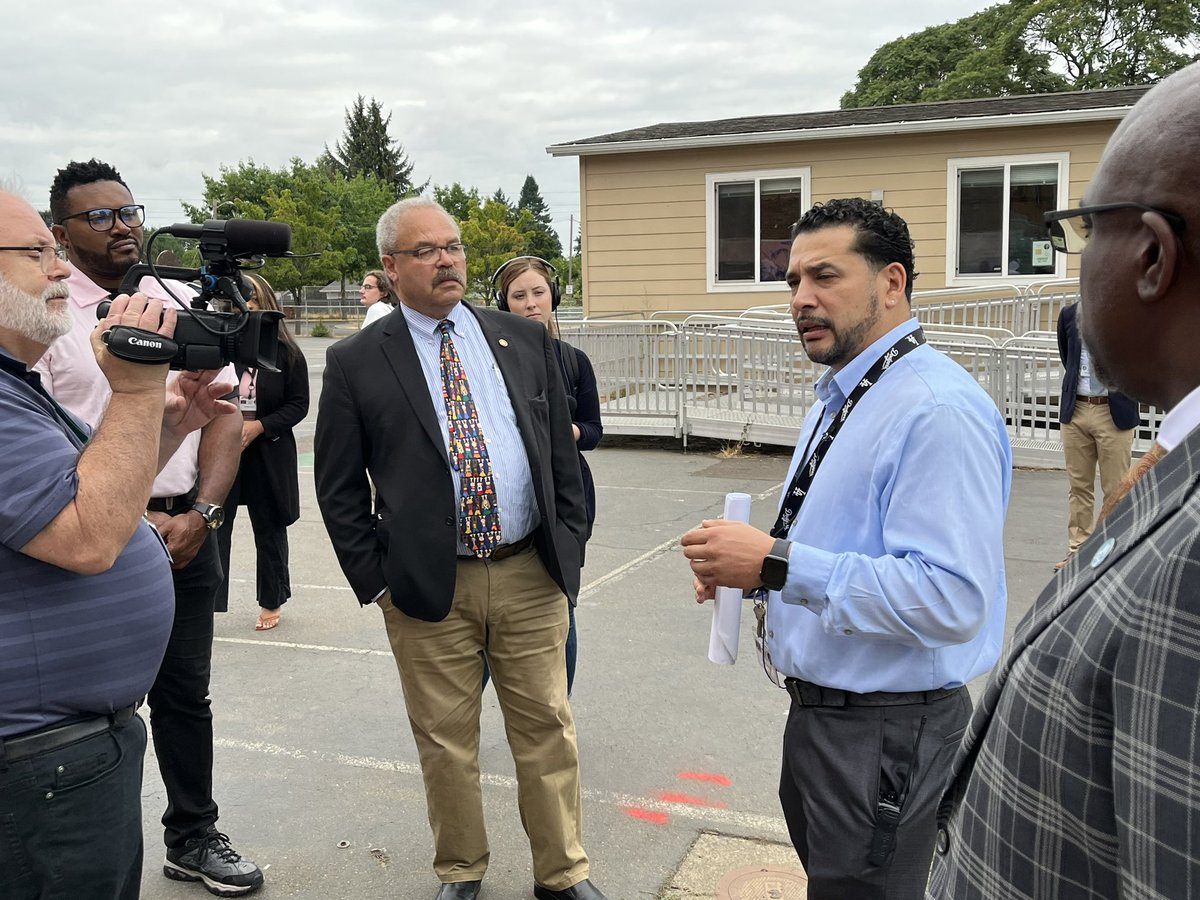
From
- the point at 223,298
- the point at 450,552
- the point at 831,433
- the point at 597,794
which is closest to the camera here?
the point at 831,433

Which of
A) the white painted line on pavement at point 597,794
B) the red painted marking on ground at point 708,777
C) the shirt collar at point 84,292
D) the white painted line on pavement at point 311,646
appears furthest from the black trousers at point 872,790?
the white painted line on pavement at point 311,646

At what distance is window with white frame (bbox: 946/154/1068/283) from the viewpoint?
1408 cm

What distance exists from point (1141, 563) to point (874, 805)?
56.4 inches

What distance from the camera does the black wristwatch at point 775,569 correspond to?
6.97 feet

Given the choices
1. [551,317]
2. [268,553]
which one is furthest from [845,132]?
[268,553]

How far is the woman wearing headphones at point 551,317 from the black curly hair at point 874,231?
2.45 m

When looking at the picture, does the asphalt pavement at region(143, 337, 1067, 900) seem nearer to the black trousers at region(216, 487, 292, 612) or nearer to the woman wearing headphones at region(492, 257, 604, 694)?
the black trousers at region(216, 487, 292, 612)

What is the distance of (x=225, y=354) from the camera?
2.45 meters

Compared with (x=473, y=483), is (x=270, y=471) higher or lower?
lower

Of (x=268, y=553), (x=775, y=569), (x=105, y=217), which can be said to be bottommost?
(x=268, y=553)

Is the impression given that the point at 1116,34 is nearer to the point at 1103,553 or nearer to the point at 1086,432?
the point at 1086,432

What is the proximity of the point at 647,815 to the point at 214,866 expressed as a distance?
1590 millimetres

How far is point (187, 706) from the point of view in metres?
3.44

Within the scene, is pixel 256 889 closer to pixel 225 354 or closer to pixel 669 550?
pixel 225 354
